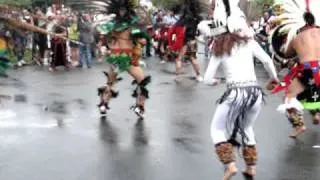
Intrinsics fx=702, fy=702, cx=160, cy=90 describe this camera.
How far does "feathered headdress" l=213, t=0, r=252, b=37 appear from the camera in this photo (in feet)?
22.4

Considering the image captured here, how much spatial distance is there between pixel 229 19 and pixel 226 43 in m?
0.25

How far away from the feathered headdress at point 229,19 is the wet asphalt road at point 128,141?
4.93 feet

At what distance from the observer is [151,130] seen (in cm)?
970

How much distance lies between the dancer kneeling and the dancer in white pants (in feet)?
11.5

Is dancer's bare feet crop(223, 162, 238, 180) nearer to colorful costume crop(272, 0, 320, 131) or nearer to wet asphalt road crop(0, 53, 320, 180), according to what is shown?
wet asphalt road crop(0, 53, 320, 180)

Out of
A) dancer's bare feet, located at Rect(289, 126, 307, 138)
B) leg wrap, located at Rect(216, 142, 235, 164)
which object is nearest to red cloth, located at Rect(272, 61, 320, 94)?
dancer's bare feet, located at Rect(289, 126, 307, 138)

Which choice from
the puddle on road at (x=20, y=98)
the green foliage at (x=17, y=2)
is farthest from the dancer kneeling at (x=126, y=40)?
the green foliage at (x=17, y=2)

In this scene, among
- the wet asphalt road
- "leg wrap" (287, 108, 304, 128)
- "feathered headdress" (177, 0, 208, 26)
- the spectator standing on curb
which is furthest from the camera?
the spectator standing on curb

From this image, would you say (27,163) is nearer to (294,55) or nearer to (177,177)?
(177,177)

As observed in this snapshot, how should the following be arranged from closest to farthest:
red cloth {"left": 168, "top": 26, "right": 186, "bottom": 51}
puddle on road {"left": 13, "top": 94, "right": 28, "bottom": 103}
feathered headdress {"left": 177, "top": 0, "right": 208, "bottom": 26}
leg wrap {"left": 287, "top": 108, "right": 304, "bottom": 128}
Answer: leg wrap {"left": 287, "top": 108, "right": 304, "bottom": 128} → puddle on road {"left": 13, "top": 94, "right": 28, "bottom": 103} → feathered headdress {"left": 177, "top": 0, "right": 208, "bottom": 26} → red cloth {"left": 168, "top": 26, "right": 186, "bottom": 51}

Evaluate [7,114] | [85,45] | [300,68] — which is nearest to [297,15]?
[300,68]

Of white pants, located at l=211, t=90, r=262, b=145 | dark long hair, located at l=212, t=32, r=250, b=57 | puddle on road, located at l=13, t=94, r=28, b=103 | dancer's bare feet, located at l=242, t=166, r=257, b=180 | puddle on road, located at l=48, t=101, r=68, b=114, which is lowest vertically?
puddle on road, located at l=13, t=94, r=28, b=103

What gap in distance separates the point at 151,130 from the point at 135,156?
1.63 metres

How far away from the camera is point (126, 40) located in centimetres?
1045
